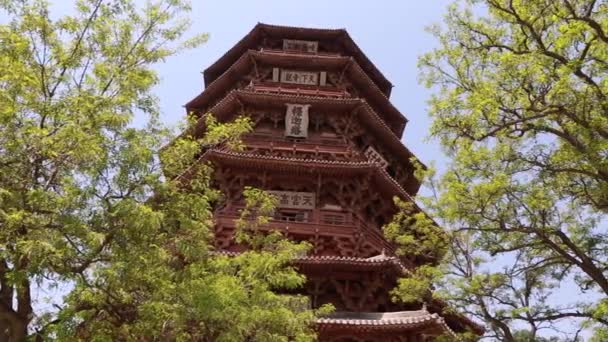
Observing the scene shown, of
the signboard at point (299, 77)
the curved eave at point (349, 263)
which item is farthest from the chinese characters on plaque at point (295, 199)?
the signboard at point (299, 77)

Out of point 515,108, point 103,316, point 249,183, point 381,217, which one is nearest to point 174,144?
point 103,316

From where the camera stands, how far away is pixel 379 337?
45.0 feet

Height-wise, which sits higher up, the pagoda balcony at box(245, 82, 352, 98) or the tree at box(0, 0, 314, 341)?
the pagoda balcony at box(245, 82, 352, 98)

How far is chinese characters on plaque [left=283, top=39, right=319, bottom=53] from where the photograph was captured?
23.7 m

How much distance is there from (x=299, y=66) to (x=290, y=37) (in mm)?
1901

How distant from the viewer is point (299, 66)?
2244cm

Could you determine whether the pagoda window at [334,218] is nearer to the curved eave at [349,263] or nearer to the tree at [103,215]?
the curved eave at [349,263]

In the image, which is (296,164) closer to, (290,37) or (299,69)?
(299,69)

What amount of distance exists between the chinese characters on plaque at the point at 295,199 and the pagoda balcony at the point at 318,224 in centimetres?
15

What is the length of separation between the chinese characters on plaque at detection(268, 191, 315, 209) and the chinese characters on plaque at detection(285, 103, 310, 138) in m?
2.55

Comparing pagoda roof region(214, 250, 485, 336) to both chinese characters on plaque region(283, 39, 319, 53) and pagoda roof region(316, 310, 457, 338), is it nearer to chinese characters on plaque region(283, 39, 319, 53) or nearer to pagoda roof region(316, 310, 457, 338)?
pagoda roof region(316, 310, 457, 338)

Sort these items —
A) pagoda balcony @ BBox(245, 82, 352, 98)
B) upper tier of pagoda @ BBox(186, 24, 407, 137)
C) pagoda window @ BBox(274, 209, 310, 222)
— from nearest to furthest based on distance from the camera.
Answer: pagoda window @ BBox(274, 209, 310, 222)
pagoda balcony @ BBox(245, 82, 352, 98)
upper tier of pagoda @ BBox(186, 24, 407, 137)

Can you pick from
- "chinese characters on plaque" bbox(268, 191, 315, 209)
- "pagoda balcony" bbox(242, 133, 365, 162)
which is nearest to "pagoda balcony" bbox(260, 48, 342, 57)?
"pagoda balcony" bbox(242, 133, 365, 162)

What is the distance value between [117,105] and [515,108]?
239 inches
